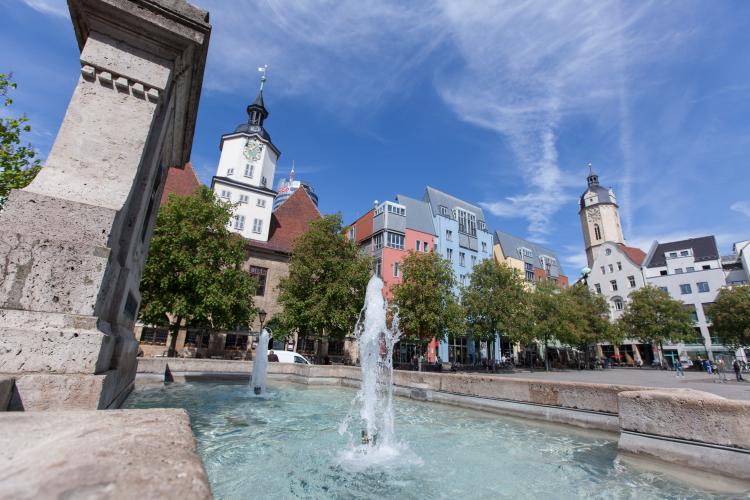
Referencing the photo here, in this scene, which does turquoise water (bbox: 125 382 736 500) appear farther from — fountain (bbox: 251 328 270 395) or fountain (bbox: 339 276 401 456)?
fountain (bbox: 251 328 270 395)

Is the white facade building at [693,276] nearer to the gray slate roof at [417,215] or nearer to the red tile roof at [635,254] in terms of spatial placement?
Result: the red tile roof at [635,254]

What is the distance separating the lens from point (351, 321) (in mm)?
26828

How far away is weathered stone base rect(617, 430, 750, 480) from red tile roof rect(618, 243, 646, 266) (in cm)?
6016

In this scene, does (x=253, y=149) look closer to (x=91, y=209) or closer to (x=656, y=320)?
(x=91, y=209)

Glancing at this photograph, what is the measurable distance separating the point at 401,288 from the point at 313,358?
9.77 meters

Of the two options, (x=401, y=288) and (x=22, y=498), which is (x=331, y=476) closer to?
(x=22, y=498)

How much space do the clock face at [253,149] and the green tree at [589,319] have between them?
36.5 metres

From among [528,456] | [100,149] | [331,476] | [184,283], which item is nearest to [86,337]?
[100,149]

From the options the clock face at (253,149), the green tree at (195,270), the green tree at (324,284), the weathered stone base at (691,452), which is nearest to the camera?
the weathered stone base at (691,452)

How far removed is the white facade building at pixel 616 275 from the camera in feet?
172

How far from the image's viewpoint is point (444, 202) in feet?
158

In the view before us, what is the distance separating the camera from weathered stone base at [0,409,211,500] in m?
0.98

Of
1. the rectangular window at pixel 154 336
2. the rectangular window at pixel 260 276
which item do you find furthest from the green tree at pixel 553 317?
the rectangular window at pixel 154 336

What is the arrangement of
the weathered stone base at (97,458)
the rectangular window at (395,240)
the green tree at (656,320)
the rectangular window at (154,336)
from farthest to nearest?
1. the rectangular window at (395,240)
2. the green tree at (656,320)
3. the rectangular window at (154,336)
4. the weathered stone base at (97,458)
